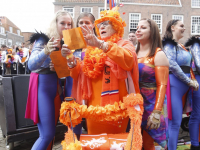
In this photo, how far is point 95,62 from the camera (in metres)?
1.58

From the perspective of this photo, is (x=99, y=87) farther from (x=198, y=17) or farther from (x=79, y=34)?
(x=198, y=17)

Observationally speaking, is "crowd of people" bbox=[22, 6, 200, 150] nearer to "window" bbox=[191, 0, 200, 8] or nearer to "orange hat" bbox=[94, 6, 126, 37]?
"orange hat" bbox=[94, 6, 126, 37]

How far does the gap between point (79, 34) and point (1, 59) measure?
41.3ft

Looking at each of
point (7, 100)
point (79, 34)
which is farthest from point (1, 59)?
point (79, 34)

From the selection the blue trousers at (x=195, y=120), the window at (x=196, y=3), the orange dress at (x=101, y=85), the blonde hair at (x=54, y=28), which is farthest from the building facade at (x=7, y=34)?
the orange dress at (x=101, y=85)

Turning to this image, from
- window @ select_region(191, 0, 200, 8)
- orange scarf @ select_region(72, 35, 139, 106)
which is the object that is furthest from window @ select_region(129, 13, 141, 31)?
orange scarf @ select_region(72, 35, 139, 106)

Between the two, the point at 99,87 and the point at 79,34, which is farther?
the point at 99,87

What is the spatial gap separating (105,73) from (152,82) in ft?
2.20

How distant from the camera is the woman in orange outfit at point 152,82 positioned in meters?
1.80

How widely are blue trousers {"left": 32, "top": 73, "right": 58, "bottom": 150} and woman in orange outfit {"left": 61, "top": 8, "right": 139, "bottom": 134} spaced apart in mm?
434

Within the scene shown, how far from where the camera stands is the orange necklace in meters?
1.54

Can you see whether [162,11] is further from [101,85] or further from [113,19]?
[101,85]

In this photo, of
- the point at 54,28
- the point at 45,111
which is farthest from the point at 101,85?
the point at 54,28

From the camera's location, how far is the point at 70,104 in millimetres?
1453
